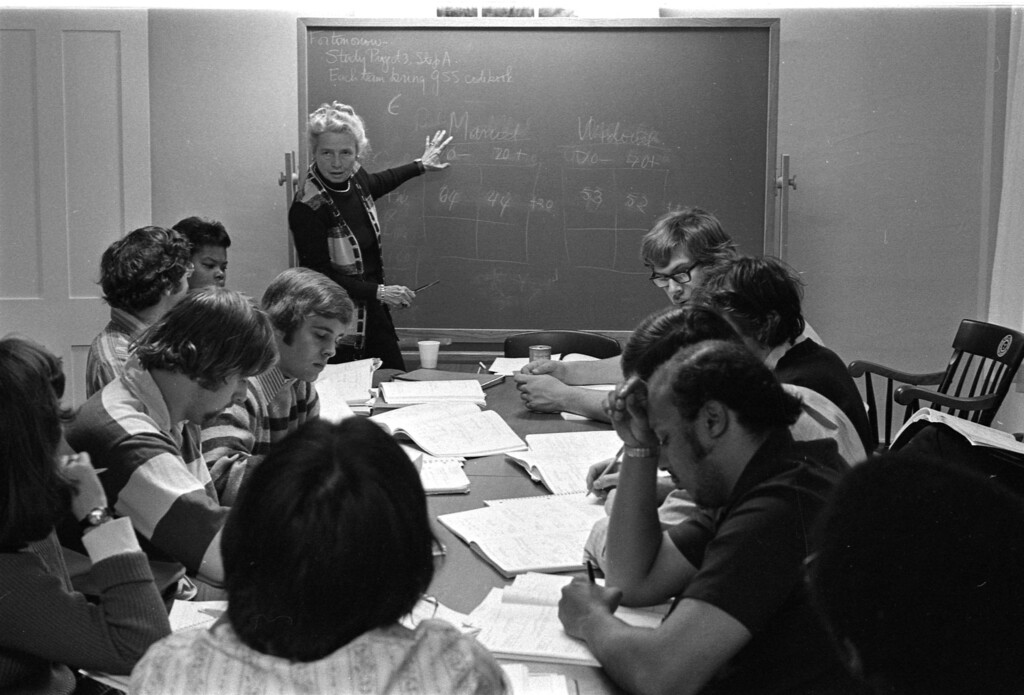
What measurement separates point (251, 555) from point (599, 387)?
7.97 ft

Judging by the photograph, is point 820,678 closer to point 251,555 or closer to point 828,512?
point 828,512

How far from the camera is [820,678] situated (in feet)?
3.87

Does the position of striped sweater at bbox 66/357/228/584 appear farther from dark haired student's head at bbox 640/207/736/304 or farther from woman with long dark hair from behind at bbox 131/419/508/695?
dark haired student's head at bbox 640/207/736/304

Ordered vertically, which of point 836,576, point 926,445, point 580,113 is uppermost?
point 580,113

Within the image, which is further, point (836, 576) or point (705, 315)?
point (705, 315)

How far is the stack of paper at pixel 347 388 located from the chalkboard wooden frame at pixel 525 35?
36.2 inches

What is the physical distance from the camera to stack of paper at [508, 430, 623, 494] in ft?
7.13

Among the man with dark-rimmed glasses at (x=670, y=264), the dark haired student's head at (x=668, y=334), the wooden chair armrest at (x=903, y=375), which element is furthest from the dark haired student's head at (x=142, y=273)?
the wooden chair armrest at (x=903, y=375)

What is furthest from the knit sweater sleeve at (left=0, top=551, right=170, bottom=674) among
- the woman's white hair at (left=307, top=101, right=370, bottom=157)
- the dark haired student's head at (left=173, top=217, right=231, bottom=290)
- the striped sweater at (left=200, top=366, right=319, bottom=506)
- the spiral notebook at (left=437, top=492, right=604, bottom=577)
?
the woman's white hair at (left=307, top=101, right=370, bottom=157)

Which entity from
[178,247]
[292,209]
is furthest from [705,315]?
[292,209]

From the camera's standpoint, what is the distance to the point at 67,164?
14.6 feet

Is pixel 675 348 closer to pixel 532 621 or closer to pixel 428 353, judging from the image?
pixel 532 621

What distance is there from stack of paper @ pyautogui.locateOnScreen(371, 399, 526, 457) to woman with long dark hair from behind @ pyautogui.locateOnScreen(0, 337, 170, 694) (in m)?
→ 1.06

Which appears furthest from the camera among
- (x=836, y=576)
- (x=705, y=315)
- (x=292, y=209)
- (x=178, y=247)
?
(x=292, y=209)
